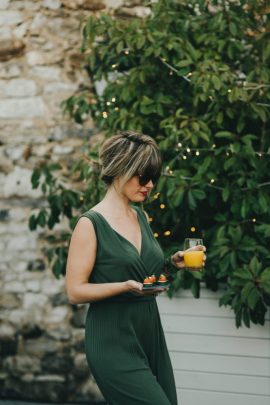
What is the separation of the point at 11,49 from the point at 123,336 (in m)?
3.51

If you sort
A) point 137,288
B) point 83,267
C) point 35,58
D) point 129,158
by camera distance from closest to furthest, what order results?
point 137,288 → point 83,267 → point 129,158 → point 35,58

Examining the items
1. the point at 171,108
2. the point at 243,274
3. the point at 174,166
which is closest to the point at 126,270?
the point at 243,274

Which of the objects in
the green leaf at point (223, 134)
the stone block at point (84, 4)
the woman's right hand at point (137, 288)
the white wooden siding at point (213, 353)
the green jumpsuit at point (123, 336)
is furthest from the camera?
the stone block at point (84, 4)

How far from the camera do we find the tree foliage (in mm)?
5020

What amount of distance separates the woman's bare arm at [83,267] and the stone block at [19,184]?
2.98 metres

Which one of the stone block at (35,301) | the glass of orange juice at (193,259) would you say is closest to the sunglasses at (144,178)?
the glass of orange juice at (193,259)

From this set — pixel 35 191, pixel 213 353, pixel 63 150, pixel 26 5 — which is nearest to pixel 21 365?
pixel 35 191

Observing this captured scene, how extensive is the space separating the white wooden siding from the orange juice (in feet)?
7.16

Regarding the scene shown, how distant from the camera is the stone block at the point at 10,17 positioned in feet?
20.2

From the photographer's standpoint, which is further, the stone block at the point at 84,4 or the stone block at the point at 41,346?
the stone block at the point at 41,346

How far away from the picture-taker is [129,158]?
3260 mm

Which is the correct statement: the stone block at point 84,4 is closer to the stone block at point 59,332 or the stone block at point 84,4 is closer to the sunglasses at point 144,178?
the stone block at point 59,332

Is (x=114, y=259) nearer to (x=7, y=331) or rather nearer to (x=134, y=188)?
(x=134, y=188)

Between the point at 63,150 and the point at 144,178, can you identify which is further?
the point at 63,150
